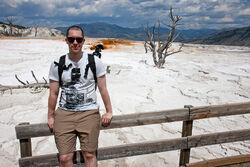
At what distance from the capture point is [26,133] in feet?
6.19

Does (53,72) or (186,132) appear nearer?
(53,72)

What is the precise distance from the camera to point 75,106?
1.86 metres

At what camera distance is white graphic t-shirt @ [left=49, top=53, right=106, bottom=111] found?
182cm

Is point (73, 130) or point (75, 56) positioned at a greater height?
point (75, 56)

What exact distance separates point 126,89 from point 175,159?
3881mm

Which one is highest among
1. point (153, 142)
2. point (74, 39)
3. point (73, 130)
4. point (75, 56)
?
point (74, 39)

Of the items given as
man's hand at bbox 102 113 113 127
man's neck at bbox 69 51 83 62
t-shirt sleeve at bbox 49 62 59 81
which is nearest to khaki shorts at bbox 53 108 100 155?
man's hand at bbox 102 113 113 127

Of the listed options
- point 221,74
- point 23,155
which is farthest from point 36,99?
point 221,74

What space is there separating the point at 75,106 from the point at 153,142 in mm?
987

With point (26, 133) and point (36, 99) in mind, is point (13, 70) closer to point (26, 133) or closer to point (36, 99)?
point (36, 99)

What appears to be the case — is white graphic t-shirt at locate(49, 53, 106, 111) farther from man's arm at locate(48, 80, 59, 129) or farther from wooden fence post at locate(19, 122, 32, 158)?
wooden fence post at locate(19, 122, 32, 158)

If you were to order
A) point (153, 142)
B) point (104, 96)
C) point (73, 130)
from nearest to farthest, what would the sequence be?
point (73, 130) → point (104, 96) → point (153, 142)

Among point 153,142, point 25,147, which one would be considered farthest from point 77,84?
point 153,142

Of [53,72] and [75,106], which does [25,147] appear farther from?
[53,72]
